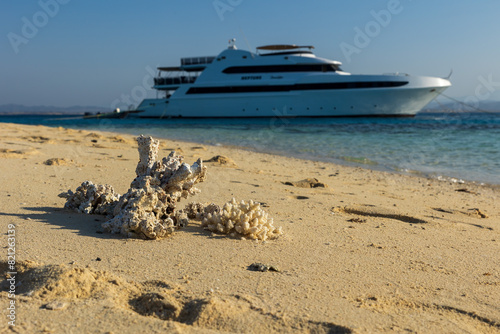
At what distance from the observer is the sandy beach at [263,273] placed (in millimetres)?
1579

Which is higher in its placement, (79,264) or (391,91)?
(391,91)

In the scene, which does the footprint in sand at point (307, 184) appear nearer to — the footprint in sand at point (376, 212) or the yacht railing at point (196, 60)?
the footprint in sand at point (376, 212)

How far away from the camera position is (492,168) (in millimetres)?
7844

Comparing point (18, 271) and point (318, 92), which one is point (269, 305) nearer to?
point (18, 271)

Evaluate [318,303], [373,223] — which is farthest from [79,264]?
[373,223]

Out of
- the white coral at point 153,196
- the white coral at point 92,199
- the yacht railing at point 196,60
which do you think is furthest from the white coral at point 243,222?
the yacht railing at point 196,60

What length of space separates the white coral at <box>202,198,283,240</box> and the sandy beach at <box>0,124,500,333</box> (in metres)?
0.06

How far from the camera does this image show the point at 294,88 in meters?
31.6

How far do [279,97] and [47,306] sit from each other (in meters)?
31.4

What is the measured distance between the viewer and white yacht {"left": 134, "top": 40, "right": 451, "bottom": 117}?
3064 centimetres

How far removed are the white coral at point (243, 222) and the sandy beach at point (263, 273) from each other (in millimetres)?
63

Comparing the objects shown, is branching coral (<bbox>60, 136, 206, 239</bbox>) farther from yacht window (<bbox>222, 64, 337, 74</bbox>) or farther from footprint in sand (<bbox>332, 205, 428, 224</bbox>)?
→ yacht window (<bbox>222, 64, 337, 74</bbox>)

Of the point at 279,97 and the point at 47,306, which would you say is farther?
the point at 279,97

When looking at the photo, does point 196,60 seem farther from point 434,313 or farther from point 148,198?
point 434,313
